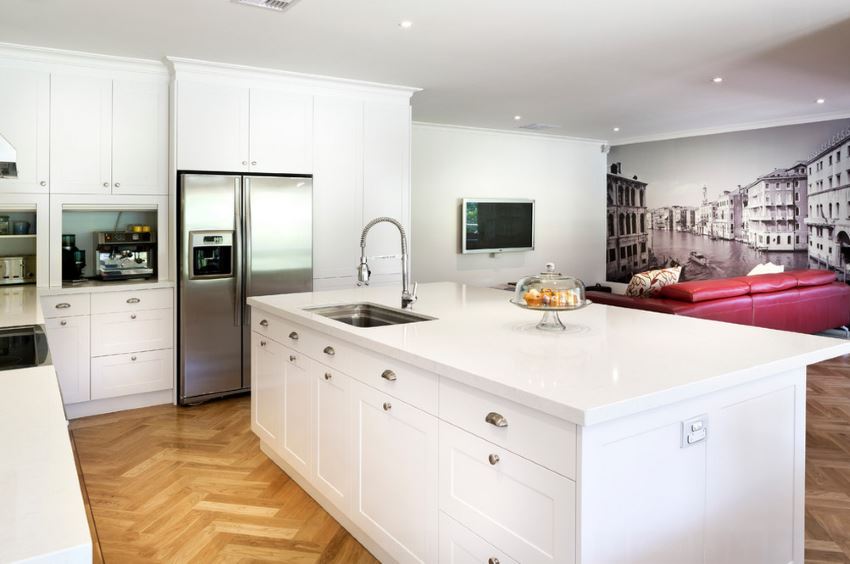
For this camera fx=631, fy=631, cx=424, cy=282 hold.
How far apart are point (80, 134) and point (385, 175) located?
2350 mm

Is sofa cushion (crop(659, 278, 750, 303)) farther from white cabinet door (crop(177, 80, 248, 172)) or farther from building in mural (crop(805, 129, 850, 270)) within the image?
white cabinet door (crop(177, 80, 248, 172))

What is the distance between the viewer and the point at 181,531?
9.08 feet

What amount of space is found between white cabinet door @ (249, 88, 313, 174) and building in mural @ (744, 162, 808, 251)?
556 cm

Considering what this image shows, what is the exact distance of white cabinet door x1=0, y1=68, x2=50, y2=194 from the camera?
13.5 feet

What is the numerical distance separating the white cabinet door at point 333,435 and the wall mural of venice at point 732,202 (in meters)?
6.53

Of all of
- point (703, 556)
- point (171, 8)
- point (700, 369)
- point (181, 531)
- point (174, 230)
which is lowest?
point (181, 531)

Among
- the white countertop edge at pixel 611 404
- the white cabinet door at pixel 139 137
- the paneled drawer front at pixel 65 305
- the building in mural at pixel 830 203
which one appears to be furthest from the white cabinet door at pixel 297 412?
the building in mural at pixel 830 203

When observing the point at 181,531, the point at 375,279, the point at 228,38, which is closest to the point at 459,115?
the point at 375,279

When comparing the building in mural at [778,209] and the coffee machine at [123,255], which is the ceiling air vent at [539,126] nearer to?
the building in mural at [778,209]

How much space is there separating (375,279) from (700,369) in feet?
13.0

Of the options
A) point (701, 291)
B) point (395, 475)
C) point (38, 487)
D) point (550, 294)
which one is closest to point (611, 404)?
point (550, 294)

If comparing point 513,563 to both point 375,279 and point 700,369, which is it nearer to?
point 700,369

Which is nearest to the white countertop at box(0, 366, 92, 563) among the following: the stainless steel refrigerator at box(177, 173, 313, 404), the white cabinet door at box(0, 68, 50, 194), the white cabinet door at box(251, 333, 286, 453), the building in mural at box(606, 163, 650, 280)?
the white cabinet door at box(251, 333, 286, 453)

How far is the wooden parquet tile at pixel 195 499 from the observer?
260 centimetres
